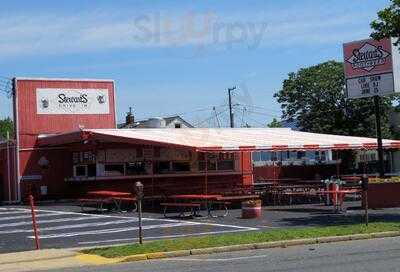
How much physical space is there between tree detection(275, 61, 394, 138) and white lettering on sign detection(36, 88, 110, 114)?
81.3ft

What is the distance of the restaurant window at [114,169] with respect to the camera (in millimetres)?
36531

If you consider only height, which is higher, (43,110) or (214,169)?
(43,110)

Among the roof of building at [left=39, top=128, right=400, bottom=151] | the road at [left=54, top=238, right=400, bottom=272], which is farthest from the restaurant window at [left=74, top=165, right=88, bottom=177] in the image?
the road at [left=54, top=238, right=400, bottom=272]

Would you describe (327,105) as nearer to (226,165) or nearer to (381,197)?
(226,165)

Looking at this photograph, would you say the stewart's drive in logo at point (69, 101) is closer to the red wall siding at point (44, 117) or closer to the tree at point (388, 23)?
the red wall siding at point (44, 117)

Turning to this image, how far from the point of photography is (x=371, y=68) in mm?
29500

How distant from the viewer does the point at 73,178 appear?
38.6 meters

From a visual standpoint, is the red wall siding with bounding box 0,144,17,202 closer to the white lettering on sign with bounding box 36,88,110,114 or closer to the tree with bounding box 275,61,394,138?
the white lettering on sign with bounding box 36,88,110,114

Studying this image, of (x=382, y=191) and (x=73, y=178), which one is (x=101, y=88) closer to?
(x=73, y=178)

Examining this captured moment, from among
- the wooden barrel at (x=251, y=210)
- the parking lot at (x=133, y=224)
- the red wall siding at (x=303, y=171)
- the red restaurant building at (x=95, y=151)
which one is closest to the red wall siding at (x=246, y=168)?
the red restaurant building at (x=95, y=151)

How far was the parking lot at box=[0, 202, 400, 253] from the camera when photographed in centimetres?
1949

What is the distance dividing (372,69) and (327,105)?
33.0 m

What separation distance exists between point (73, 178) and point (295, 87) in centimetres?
3047

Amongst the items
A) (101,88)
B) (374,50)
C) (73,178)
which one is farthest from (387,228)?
(101,88)
